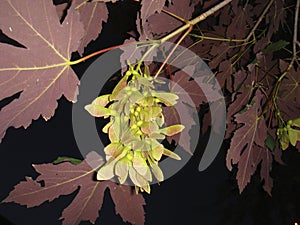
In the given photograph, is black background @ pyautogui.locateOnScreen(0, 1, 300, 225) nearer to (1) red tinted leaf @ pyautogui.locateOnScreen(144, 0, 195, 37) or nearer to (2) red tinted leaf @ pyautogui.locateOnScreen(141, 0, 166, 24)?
(1) red tinted leaf @ pyautogui.locateOnScreen(144, 0, 195, 37)

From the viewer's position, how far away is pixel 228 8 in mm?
486

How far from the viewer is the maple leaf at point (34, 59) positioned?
0.24 metres

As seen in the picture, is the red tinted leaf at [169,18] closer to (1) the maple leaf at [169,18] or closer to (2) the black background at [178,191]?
(1) the maple leaf at [169,18]

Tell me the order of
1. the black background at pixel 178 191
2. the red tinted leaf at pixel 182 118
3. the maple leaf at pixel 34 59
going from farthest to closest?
the black background at pixel 178 191, the red tinted leaf at pixel 182 118, the maple leaf at pixel 34 59

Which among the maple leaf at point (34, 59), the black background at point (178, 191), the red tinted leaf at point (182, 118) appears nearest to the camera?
the maple leaf at point (34, 59)

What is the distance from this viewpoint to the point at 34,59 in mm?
252

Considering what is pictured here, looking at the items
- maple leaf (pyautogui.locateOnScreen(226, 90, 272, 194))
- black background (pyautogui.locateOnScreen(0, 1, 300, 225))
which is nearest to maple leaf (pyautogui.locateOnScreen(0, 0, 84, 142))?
maple leaf (pyautogui.locateOnScreen(226, 90, 272, 194))

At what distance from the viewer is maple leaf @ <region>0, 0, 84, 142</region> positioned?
0.80ft

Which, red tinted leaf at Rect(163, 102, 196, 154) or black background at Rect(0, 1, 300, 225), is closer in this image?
red tinted leaf at Rect(163, 102, 196, 154)

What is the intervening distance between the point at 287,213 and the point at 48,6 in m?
0.74

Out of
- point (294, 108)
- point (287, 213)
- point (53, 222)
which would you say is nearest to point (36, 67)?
point (294, 108)

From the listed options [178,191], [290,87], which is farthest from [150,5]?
[178,191]

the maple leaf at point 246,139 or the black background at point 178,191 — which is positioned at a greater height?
the maple leaf at point 246,139

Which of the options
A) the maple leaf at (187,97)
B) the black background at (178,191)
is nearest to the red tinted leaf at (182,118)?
Answer: the maple leaf at (187,97)
